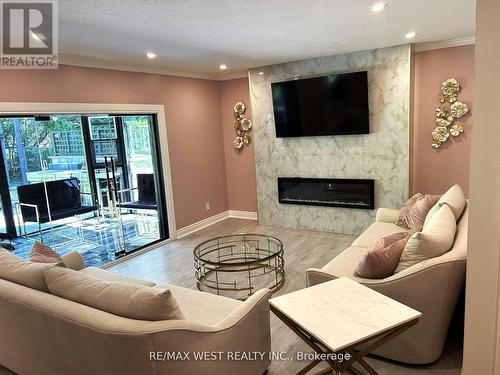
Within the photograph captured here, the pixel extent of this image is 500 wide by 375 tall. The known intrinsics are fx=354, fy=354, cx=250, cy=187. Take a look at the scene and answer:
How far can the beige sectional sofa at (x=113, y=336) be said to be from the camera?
1.58 m

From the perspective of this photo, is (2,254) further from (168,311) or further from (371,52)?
(371,52)

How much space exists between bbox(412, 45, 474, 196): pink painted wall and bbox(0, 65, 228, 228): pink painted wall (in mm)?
3181

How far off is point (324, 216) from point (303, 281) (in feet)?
6.15

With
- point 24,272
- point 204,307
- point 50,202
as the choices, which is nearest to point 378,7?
point 204,307

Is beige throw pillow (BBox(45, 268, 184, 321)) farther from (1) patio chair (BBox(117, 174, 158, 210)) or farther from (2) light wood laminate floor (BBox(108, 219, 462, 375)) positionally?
(1) patio chair (BBox(117, 174, 158, 210))

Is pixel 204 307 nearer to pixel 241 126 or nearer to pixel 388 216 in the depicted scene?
pixel 388 216

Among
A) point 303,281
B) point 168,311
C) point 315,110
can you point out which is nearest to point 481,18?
point 168,311

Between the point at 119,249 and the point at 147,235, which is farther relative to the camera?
the point at 147,235

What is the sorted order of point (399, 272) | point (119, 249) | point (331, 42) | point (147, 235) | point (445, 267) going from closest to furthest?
point (445, 267) → point (399, 272) → point (331, 42) → point (119, 249) → point (147, 235)

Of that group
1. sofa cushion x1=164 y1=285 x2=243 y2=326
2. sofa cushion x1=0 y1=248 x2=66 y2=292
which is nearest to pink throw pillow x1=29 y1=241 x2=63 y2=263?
sofa cushion x1=0 y1=248 x2=66 y2=292

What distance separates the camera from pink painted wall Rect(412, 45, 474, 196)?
14.2ft

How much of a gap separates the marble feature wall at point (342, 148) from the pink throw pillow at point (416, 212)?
39.7 inches

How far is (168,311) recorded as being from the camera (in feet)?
5.52

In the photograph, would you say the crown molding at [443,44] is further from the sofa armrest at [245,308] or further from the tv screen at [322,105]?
the sofa armrest at [245,308]
